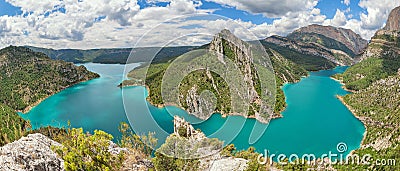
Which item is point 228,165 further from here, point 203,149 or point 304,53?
point 304,53

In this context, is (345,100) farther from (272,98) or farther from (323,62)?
(323,62)

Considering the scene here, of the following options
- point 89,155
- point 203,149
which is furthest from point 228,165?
point 89,155

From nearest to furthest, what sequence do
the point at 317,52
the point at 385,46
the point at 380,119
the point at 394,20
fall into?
the point at 380,119 → the point at 385,46 → the point at 317,52 → the point at 394,20

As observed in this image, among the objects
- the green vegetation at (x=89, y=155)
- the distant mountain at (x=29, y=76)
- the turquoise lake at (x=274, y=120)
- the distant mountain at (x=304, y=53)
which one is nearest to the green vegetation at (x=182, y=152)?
the turquoise lake at (x=274, y=120)

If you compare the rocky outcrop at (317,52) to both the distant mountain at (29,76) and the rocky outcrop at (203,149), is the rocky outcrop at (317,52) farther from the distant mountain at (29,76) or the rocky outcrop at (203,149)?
the rocky outcrop at (203,149)

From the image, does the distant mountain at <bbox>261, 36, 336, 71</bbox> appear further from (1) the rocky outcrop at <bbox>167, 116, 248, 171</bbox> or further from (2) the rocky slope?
(2) the rocky slope

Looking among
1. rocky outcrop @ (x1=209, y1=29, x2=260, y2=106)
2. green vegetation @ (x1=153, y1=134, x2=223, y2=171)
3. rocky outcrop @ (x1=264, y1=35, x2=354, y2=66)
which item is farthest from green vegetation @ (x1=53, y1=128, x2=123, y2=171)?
rocky outcrop @ (x1=264, y1=35, x2=354, y2=66)
